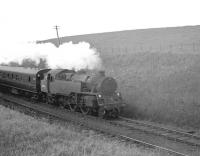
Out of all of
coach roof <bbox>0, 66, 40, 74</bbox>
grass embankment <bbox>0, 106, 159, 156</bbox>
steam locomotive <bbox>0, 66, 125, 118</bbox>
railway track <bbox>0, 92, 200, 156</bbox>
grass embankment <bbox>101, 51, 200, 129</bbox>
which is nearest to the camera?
grass embankment <bbox>0, 106, 159, 156</bbox>

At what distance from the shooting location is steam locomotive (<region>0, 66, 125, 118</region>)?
1906cm

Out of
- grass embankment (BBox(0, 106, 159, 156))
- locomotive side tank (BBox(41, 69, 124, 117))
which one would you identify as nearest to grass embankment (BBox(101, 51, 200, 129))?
locomotive side tank (BBox(41, 69, 124, 117))

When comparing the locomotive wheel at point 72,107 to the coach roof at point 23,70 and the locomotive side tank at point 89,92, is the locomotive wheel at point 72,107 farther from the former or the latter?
the coach roof at point 23,70

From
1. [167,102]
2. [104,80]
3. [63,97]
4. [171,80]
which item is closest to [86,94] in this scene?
[104,80]

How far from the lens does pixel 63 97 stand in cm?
2212

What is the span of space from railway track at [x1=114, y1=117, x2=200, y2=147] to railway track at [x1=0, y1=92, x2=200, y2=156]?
251 mm

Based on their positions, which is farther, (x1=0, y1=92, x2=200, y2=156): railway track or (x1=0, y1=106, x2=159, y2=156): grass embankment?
(x1=0, y1=92, x2=200, y2=156): railway track

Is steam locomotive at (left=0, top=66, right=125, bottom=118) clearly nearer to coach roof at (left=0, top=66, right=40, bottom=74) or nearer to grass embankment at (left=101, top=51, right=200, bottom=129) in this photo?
coach roof at (left=0, top=66, right=40, bottom=74)

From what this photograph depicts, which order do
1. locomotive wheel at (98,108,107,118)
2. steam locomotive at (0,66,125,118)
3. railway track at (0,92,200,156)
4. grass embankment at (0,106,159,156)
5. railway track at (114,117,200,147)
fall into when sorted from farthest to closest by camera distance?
1. steam locomotive at (0,66,125,118)
2. locomotive wheel at (98,108,107,118)
3. railway track at (114,117,200,147)
4. railway track at (0,92,200,156)
5. grass embankment at (0,106,159,156)

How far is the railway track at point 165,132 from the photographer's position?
13.7m

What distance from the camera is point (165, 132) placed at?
15406mm

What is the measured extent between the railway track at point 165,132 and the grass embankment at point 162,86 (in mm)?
2067

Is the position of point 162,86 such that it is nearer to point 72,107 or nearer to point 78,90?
point 78,90

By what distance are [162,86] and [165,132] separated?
771 centimetres
